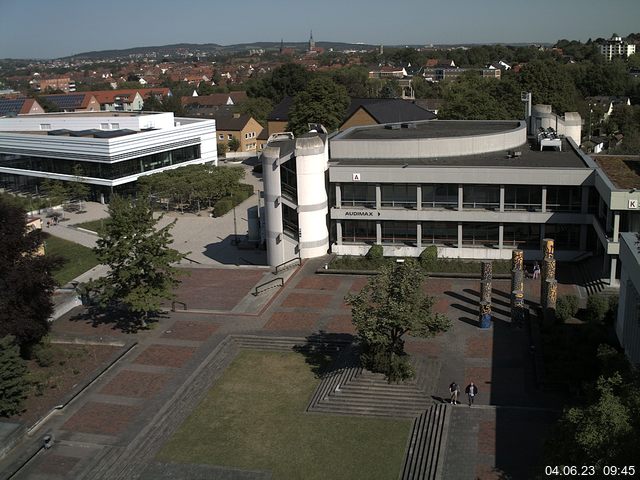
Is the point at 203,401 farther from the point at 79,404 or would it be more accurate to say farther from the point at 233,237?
the point at 233,237

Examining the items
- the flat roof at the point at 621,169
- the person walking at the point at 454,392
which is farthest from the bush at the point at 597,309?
the person walking at the point at 454,392

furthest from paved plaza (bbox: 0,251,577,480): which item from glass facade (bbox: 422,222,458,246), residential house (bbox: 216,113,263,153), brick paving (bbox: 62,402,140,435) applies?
residential house (bbox: 216,113,263,153)

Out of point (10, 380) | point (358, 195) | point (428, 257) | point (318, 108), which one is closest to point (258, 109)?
point (318, 108)

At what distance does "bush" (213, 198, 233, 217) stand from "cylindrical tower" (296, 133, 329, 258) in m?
21.3

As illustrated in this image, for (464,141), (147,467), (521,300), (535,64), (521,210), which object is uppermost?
(535,64)

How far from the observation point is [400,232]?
149 feet

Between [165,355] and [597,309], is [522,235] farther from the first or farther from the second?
[165,355]

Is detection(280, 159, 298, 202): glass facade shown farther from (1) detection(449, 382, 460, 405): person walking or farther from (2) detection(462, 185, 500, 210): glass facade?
(1) detection(449, 382, 460, 405): person walking

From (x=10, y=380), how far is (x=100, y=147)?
1805 inches

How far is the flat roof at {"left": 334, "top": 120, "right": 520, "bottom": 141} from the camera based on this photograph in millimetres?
51219

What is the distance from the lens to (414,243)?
149 feet

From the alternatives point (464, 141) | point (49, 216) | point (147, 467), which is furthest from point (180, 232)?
point (147, 467)

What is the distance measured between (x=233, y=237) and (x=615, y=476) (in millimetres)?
43988

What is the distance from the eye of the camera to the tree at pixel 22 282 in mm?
30750
